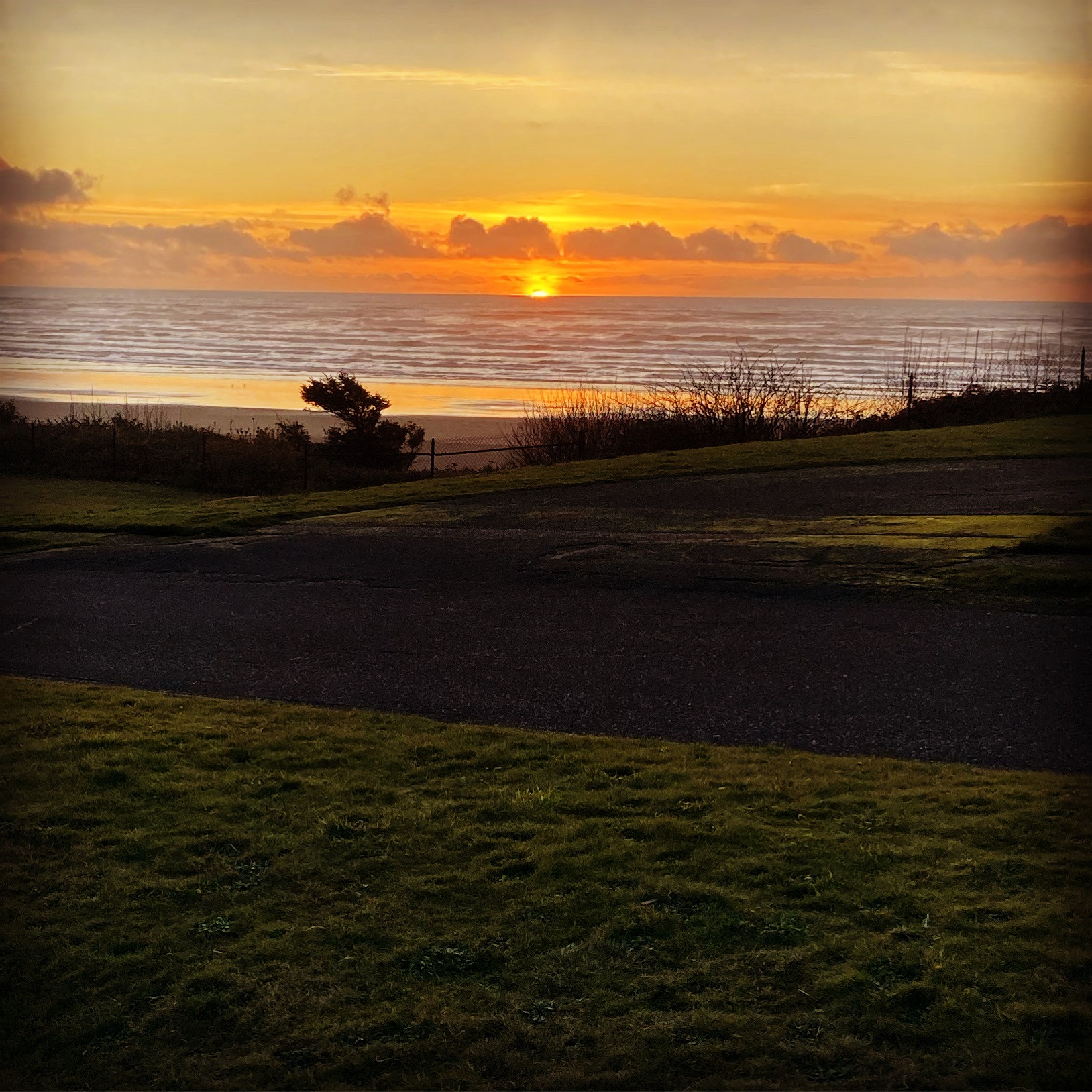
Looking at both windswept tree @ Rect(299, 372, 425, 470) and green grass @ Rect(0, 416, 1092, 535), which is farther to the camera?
windswept tree @ Rect(299, 372, 425, 470)

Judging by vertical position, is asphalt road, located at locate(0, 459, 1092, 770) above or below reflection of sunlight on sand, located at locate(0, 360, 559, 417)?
below

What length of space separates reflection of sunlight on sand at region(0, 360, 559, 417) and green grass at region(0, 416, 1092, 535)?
620 inches

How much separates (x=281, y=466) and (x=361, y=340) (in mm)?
46102

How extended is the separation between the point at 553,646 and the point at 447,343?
56.6 m

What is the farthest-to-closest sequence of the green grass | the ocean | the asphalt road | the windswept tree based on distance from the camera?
the ocean < the windswept tree < the green grass < the asphalt road

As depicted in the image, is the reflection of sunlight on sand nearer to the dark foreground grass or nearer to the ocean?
the ocean

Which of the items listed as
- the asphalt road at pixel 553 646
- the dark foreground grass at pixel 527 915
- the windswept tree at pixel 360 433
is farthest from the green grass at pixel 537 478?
the dark foreground grass at pixel 527 915

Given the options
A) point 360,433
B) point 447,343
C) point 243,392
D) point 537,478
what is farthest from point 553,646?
point 447,343

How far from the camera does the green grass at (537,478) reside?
13.1 m

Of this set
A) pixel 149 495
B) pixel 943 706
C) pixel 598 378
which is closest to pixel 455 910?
pixel 943 706

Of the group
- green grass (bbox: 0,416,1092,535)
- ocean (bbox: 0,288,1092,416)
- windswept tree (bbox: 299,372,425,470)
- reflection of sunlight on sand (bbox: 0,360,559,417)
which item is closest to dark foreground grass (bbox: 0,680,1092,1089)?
ocean (bbox: 0,288,1092,416)

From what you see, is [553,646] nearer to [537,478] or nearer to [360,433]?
[537,478]

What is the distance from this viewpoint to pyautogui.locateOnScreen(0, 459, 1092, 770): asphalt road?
20.6ft

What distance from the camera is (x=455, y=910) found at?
3.84 metres
